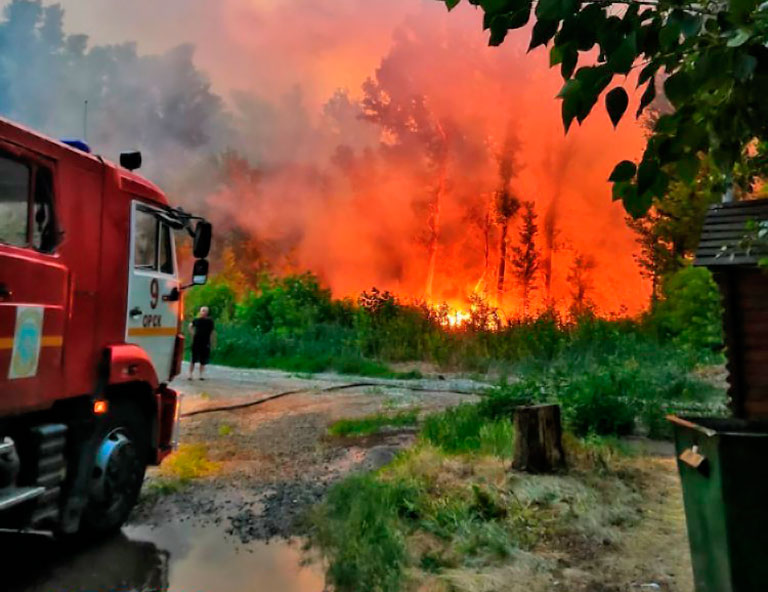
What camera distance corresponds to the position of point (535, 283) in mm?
24266

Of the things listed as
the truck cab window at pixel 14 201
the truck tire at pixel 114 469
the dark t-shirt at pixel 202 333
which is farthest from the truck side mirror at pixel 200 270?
the dark t-shirt at pixel 202 333

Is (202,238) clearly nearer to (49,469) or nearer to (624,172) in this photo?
(49,469)

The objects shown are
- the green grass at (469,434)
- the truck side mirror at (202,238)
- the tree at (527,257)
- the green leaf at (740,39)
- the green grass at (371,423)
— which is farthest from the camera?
the tree at (527,257)

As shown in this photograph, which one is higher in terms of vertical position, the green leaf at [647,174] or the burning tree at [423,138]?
the burning tree at [423,138]

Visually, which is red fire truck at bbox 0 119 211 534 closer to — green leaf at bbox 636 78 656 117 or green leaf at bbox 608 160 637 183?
green leaf at bbox 608 160 637 183

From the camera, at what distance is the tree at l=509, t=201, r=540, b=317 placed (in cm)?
2411

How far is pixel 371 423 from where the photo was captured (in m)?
8.93

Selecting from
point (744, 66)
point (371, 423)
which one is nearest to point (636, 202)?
point (744, 66)

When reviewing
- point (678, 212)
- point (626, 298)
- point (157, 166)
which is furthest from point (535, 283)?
point (157, 166)

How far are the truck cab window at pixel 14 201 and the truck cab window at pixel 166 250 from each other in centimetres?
141

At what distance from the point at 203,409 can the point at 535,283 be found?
16.5 m

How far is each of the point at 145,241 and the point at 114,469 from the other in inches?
68.8

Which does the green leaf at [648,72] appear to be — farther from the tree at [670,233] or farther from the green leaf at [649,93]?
the tree at [670,233]

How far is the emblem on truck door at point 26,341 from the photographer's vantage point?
3719mm
